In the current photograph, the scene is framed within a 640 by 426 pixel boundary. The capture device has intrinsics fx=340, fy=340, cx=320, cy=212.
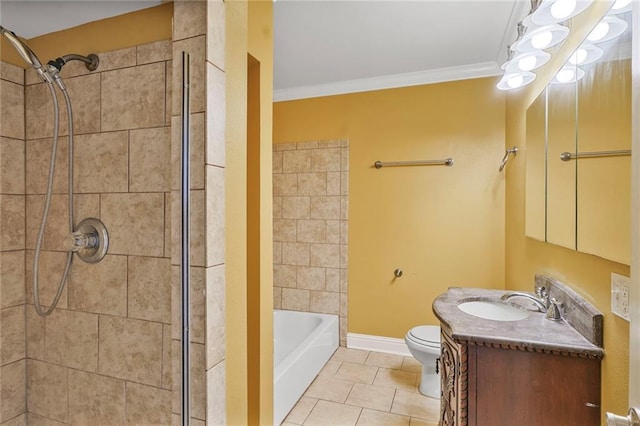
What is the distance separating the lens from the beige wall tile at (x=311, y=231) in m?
3.28

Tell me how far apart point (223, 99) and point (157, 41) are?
292mm

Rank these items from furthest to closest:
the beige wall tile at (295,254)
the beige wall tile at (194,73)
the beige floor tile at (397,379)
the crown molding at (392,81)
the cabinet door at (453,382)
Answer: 1. the beige wall tile at (295,254)
2. the crown molding at (392,81)
3. the beige floor tile at (397,379)
4. the cabinet door at (453,382)
5. the beige wall tile at (194,73)

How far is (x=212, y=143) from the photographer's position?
1016mm

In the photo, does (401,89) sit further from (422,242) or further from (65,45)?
(65,45)

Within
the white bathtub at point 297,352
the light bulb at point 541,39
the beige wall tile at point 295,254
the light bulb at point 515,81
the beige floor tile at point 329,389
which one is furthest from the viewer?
the beige wall tile at point 295,254

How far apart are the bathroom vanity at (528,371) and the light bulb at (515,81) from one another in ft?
3.86

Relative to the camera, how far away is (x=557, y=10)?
1.34 m

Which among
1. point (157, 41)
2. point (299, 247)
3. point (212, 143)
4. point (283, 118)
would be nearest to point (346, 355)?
point (299, 247)

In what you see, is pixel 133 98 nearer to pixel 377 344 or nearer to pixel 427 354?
pixel 427 354

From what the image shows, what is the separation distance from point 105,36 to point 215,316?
0.99m

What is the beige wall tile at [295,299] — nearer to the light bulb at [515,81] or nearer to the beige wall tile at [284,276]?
the beige wall tile at [284,276]

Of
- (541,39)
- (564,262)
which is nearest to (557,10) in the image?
(541,39)

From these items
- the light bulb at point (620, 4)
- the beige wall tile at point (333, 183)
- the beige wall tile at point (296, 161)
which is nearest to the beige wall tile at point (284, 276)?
the beige wall tile at point (333, 183)

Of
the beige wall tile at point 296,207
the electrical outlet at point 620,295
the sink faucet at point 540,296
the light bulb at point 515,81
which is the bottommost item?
the sink faucet at point 540,296
